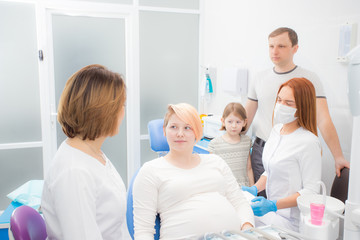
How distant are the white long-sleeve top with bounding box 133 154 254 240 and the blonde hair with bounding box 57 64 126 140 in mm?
336

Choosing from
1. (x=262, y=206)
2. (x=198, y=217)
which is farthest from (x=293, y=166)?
(x=198, y=217)

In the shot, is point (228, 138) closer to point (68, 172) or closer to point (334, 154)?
point (334, 154)

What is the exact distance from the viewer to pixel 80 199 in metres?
0.93

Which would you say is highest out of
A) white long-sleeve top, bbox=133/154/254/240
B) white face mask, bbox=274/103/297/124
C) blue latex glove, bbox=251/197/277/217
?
white face mask, bbox=274/103/297/124

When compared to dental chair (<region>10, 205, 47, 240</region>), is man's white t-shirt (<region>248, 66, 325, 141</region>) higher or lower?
higher

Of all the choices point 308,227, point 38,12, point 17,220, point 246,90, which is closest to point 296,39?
Result: point 246,90

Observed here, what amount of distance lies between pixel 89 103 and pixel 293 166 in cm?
106

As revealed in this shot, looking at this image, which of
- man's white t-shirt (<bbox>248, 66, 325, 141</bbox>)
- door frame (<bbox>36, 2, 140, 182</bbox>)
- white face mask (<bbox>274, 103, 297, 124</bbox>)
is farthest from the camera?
door frame (<bbox>36, 2, 140, 182</bbox>)

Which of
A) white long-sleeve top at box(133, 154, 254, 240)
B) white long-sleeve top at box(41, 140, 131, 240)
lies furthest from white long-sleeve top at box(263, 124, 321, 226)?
white long-sleeve top at box(41, 140, 131, 240)

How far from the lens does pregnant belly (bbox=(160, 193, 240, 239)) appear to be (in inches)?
48.8

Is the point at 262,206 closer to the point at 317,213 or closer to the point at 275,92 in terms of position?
the point at 317,213

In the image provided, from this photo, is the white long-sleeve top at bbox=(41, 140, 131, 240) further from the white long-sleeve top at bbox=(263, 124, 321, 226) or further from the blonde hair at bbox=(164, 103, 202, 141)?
the white long-sleeve top at bbox=(263, 124, 321, 226)

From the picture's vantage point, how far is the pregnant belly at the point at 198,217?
1238 millimetres

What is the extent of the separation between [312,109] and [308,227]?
656mm
